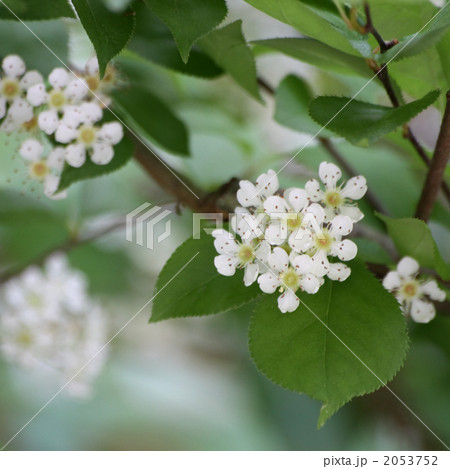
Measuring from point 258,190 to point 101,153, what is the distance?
0.12 metres

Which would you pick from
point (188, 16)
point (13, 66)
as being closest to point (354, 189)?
point (188, 16)

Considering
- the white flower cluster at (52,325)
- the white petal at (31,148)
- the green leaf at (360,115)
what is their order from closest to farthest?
the green leaf at (360,115), the white petal at (31,148), the white flower cluster at (52,325)

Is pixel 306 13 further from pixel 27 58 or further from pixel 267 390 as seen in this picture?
pixel 267 390

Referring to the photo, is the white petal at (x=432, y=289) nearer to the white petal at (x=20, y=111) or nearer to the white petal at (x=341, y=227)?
the white petal at (x=341, y=227)

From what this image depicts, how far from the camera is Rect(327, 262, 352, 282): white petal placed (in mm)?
342

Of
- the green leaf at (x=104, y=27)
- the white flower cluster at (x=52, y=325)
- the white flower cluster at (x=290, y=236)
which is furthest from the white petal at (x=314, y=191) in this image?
the white flower cluster at (x=52, y=325)

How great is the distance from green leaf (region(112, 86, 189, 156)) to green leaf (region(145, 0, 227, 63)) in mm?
156

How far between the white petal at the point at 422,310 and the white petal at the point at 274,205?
119mm

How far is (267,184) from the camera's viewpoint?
0.35 meters

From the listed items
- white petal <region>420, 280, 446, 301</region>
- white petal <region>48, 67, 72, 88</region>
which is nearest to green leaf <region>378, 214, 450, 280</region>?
white petal <region>420, 280, 446, 301</region>

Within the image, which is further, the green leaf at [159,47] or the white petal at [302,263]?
the green leaf at [159,47]

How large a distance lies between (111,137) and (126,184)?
32 centimetres

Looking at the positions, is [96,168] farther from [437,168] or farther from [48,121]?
[437,168]

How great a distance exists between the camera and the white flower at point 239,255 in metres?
0.34
